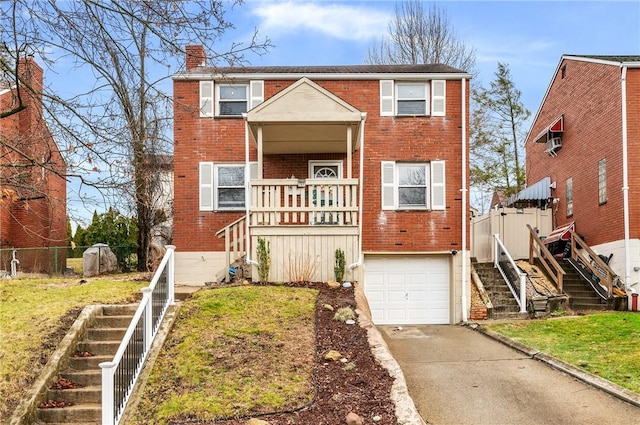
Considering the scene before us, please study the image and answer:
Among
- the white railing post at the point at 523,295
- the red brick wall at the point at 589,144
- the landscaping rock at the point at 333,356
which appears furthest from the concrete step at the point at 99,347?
the red brick wall at the point at 589,144

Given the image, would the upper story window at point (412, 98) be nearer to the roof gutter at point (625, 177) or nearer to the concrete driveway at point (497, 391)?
the roof gutter at point (625, 177)

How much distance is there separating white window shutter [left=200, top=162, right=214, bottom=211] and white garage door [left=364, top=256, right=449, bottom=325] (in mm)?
4719

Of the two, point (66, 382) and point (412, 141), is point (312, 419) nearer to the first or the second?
point (66, 382)

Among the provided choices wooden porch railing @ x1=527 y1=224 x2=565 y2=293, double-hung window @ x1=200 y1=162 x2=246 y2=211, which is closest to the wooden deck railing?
double-hung window @ x1=200 y1=162 x2=246 y2=211

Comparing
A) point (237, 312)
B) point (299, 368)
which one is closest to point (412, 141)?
point (237, 312)

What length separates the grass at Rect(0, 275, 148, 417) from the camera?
8680 millimetres

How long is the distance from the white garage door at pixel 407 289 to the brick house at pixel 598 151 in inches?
198

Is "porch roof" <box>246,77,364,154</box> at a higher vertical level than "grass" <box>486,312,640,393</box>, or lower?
higher

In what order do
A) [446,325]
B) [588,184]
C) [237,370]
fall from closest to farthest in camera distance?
[237,370] → [446,325] → [588,184]

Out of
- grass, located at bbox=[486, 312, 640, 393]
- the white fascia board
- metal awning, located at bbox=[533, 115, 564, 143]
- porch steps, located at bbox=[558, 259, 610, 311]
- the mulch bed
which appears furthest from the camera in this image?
metal awning, located at bbox=[533, 115, 564, 143]

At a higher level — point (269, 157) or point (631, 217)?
point (269, 157)

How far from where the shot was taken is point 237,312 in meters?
11.0

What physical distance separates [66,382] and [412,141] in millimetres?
11575

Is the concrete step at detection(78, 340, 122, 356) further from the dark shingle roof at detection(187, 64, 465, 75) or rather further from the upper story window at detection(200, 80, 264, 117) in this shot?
the dark shingle roof at detection(187, 64, 465, 75)
